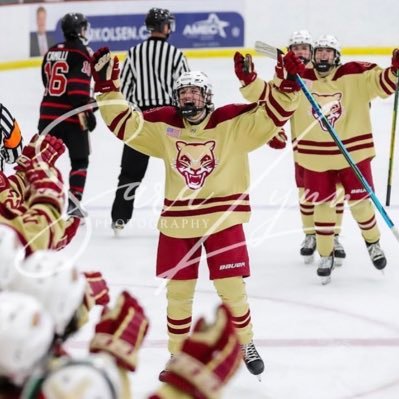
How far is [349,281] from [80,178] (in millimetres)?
1671

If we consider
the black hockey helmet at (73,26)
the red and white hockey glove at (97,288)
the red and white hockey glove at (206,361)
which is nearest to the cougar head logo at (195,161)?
the red and white hockey glove at (97,288)

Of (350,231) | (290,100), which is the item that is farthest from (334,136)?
(350,231)

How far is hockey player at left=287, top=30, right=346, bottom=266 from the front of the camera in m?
4.82

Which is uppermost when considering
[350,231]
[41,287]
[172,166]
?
[41,287]

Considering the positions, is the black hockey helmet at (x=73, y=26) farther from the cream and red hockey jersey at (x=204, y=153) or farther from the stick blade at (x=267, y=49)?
the cream and red hockey jersey at (x=204, y=153)

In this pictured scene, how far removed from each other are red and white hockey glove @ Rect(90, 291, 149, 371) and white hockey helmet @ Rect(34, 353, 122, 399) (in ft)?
0.47

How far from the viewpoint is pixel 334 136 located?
166 inches

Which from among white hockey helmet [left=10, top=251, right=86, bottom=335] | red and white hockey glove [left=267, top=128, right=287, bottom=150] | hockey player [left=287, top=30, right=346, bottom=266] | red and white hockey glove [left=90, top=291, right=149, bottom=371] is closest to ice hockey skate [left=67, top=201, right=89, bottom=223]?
hockey player [left=287, top=30, right=346, bottom=266]

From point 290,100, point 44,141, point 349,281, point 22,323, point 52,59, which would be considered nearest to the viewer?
point 22,323

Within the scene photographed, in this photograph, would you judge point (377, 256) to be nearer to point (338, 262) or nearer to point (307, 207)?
point (338, 262)

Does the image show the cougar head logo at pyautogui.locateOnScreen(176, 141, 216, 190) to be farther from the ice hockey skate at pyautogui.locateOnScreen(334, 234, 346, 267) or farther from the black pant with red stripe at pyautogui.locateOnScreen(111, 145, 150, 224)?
the black pant with red stripe at pyautogui.locateOnScreen(111, 145, 150, 224)

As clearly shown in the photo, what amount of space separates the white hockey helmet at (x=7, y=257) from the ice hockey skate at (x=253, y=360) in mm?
1689

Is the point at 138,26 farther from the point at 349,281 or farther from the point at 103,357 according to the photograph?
the point at 103,357

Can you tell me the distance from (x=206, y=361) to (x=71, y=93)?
3842mm
